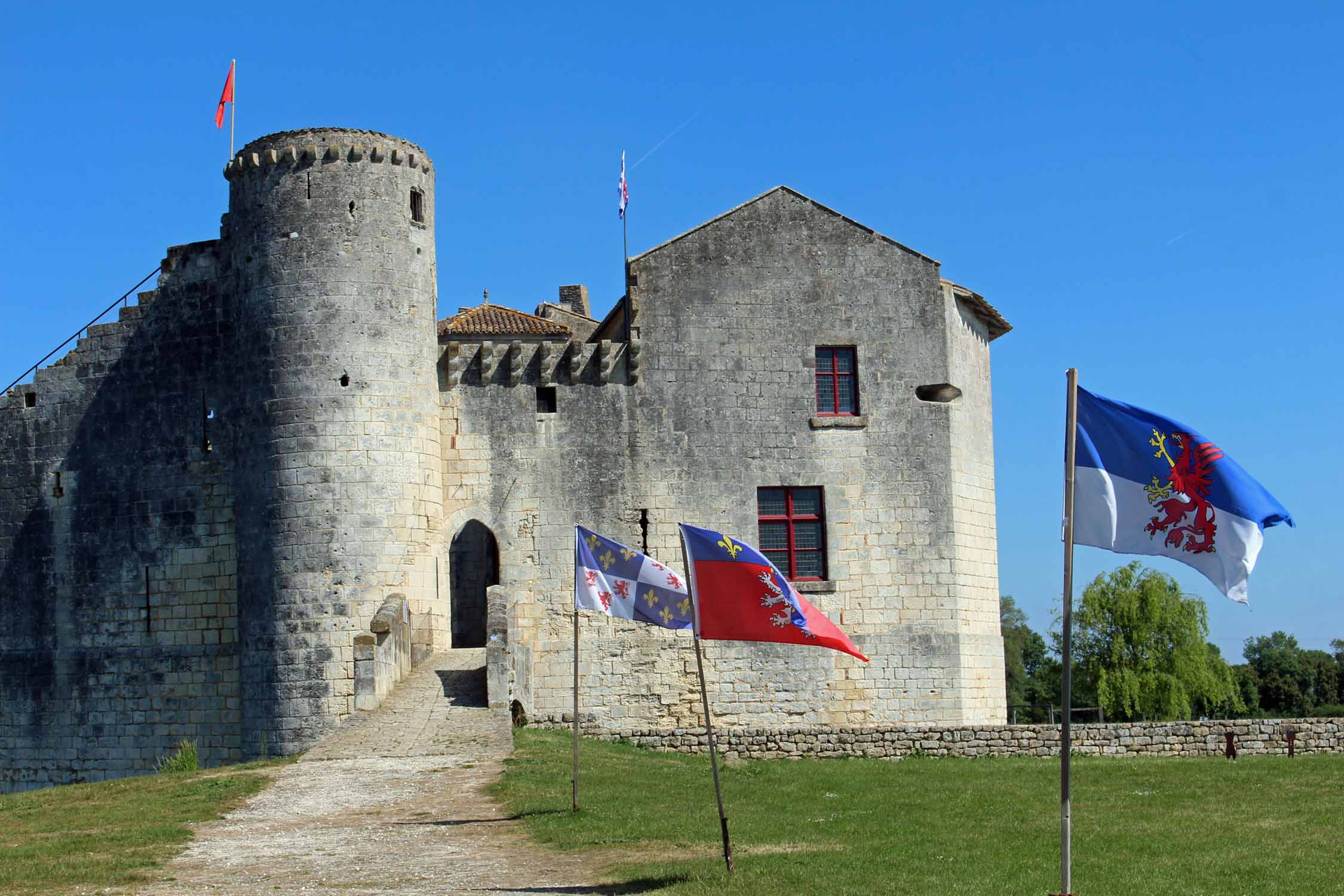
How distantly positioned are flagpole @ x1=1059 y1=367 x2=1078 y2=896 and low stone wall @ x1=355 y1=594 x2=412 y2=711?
13.4m

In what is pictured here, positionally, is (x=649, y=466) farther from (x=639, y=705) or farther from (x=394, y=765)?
(x=394, y=765)

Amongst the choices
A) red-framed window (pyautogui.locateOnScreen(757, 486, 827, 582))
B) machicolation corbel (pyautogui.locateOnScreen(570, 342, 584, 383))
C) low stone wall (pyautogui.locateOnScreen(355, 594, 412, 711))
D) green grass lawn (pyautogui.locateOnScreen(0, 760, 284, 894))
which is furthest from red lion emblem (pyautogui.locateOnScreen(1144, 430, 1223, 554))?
machicolation corbel (pyautogui.locateOnScreen(570, 342, 584, 383))

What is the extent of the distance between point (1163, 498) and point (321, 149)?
18.4m

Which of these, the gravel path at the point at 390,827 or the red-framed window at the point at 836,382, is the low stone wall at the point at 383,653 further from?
the red-framed window at the point at 836,382

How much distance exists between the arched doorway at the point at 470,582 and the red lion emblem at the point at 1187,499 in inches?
861

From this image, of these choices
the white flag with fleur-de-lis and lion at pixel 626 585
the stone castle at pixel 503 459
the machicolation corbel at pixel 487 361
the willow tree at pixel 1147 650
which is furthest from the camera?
the willow tree at pixel 1147 650

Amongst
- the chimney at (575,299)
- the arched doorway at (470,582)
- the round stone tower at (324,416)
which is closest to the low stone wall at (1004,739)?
the round stone tower at (324,416)

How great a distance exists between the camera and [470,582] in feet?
103

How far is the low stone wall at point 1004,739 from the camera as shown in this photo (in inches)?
843

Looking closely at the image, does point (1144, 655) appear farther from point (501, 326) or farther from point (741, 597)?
point (741, 597)

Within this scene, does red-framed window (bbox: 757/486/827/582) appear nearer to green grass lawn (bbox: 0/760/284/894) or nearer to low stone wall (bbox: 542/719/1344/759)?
low stone wall (bbox: 542/719/1344/759)

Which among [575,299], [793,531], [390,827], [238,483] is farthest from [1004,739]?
[575,299]

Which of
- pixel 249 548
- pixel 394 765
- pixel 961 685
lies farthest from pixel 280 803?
pixel 961 685

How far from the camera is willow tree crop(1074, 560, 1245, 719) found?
2153 inches
